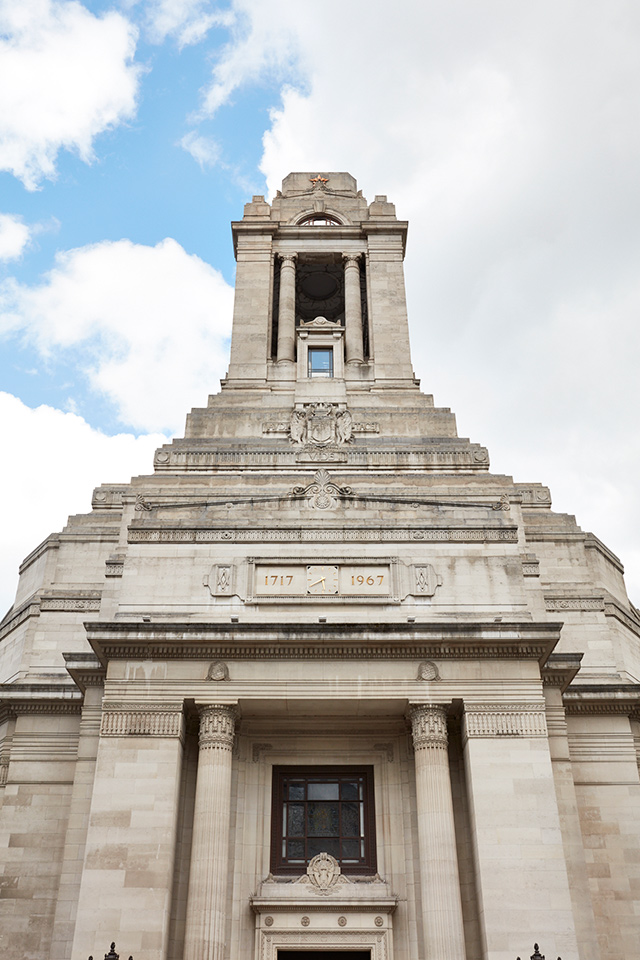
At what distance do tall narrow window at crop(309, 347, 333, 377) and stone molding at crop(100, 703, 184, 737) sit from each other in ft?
65.5

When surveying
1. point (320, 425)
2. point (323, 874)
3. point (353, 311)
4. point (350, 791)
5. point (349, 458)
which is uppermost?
point (353, 311)

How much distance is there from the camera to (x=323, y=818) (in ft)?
79.7

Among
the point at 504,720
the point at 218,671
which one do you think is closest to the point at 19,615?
the point at 218,671

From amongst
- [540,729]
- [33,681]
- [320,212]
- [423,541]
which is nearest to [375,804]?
[540,729]

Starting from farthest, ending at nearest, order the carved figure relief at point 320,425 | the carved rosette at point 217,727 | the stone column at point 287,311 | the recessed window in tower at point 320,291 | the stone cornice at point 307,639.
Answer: the recessed window in tower at point 320,291, the stone column at point 287,311, the carved figure relief at point 320,425, the stone cornice at point 307,639, the carved rosette at point 217,727

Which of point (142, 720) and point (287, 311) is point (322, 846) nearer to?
point (142, 720)

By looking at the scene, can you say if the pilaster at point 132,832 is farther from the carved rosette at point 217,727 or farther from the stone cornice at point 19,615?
the stone cornice at point 19,615

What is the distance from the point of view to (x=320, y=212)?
47.4 meters

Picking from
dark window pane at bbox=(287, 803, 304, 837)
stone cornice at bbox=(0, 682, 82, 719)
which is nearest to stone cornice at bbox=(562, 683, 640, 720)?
dark window pane at bbox=(287, 803, 304, 837)

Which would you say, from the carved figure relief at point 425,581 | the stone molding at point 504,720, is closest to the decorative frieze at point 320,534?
the carved figure relief at point 425,581

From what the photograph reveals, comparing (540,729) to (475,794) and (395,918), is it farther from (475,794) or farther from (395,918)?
(395,918)

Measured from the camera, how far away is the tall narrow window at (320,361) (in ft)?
132

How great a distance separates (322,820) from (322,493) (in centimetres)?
913

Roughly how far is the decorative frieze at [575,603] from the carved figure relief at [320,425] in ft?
31.2
